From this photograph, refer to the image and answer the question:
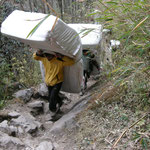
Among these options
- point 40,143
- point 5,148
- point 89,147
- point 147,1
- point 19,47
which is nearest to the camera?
point 147,1

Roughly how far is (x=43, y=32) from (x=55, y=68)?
100 centimetres

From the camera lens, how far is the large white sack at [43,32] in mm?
2877

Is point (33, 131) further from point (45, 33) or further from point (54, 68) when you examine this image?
point (45, 33)

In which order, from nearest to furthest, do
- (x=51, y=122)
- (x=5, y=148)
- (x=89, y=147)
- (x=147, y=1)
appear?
(x=147, y=1)
(x=89, y=147)
(x=5, y=148)
(x=51, y=122)

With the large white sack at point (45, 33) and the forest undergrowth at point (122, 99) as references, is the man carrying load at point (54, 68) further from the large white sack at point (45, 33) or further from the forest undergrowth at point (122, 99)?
the forest undergrowth at point (122, 99)

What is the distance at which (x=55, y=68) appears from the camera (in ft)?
12.1

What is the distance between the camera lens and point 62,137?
2900mm

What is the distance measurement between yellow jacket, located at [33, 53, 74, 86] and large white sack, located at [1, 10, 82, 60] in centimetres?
21

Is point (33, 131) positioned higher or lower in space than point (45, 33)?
lower

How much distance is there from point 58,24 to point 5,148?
1961mm

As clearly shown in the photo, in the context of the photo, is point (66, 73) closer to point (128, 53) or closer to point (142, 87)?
point (128, 53)

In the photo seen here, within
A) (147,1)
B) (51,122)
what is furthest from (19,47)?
(147,1)

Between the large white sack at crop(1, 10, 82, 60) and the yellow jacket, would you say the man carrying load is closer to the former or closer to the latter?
the yellow jacket

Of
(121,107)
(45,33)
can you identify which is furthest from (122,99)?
(45,33)
